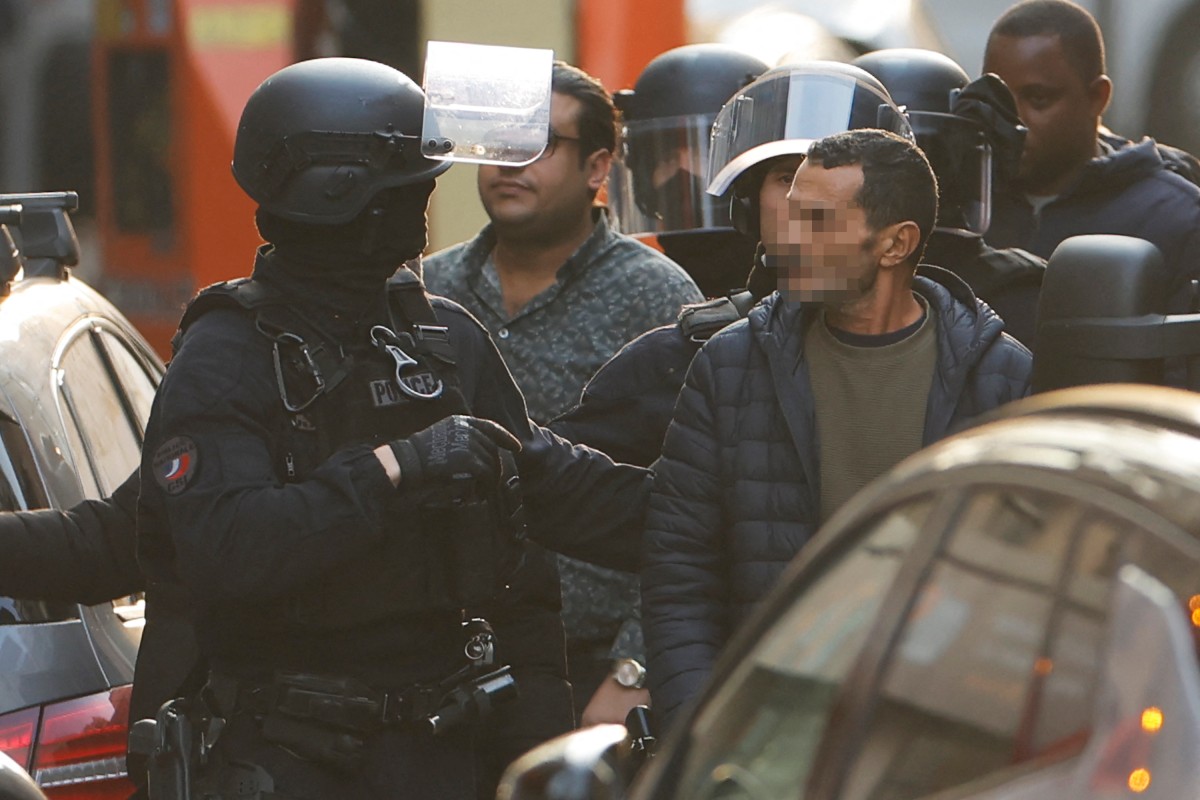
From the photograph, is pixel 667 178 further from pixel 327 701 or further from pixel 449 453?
pixel 327 701

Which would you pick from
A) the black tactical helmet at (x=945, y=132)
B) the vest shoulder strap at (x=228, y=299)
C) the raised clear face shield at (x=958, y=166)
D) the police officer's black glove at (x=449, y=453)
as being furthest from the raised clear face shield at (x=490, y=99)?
the raised clear face shield at (x=958, y=166)

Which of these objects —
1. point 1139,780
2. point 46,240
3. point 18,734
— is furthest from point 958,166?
point 1139,780

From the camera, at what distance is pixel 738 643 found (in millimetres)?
2201

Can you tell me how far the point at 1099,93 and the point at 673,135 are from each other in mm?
1149

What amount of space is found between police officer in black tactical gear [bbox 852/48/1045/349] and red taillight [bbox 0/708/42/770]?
2.20 metres

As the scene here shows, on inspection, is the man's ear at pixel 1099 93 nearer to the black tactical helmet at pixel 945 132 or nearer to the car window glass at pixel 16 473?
the black tactical helmet at pixel 945 132

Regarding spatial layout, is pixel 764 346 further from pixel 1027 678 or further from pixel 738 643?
pixel 1027 678

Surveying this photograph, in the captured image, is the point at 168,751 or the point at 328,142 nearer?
the point at 168,751

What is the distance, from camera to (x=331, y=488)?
10.7 ft

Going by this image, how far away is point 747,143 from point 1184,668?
2.72m

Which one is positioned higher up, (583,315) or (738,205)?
(738,205)

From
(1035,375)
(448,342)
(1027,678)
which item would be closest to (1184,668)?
(1027,678)

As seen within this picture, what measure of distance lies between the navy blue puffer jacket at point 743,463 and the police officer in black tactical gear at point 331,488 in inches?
11.6

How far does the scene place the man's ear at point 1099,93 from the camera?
561cm
